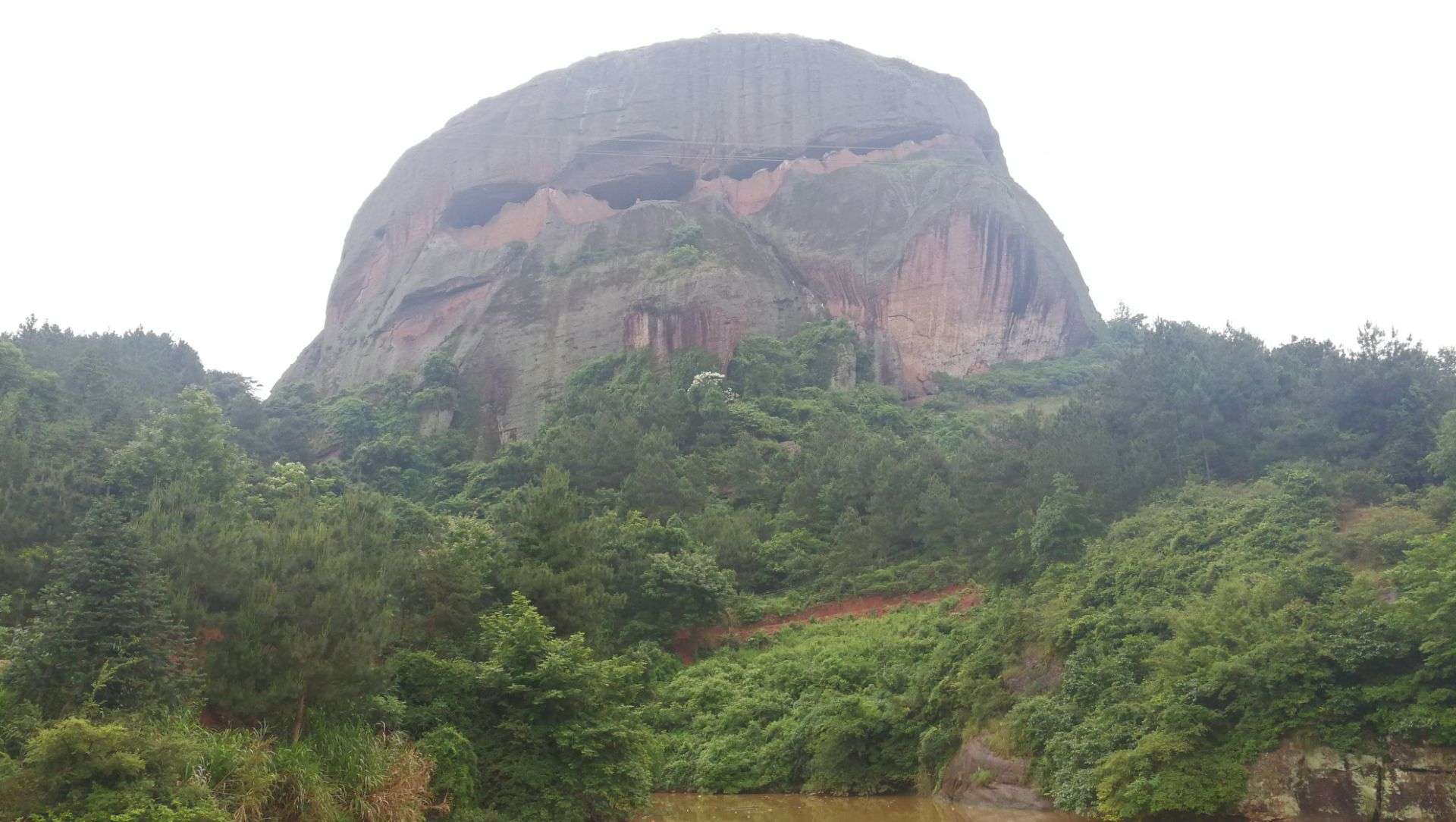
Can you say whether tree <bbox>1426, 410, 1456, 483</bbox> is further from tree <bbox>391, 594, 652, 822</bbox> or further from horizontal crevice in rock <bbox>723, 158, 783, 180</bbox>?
horizontal crevice in rock <bbox>723, 158, 783, 180</bbox>

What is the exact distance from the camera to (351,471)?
46.3m

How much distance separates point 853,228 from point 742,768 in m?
45.1

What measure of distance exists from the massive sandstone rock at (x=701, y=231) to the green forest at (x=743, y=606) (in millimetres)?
16718

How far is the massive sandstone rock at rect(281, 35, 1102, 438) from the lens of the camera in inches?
2211

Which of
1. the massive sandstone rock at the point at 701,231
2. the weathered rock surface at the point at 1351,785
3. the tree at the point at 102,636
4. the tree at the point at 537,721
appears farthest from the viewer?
the massive sandstone rock at the point at 701,231

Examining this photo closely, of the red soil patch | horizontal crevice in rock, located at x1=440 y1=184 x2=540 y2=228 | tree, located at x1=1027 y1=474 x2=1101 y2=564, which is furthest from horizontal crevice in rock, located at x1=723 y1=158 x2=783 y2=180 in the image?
tree, located at x1=1027 y1=474 x2=1101 y2=564

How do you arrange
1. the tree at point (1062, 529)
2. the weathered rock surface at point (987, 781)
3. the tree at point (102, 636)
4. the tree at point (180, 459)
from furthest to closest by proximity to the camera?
the tree at point (180, 459), the tree at point (1062, 529), the weathered rock surface at point (987, 781), the tree at point (102, 636)

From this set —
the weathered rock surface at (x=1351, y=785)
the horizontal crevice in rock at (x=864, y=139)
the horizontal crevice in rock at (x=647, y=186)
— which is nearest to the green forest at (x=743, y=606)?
the weathered rock surface at (x=1351, y=785)

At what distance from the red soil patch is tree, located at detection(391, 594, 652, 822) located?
12.4 metres

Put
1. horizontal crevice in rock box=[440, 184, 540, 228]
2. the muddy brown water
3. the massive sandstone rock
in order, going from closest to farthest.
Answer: the muddy brown water, the massive sandstone rock, horizontal crevice in rock box=[440, 184, 540, 228]

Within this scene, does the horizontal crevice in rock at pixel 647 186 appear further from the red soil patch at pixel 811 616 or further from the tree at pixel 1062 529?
the tree at pixel 1062 529

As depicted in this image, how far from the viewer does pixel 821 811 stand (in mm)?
18719

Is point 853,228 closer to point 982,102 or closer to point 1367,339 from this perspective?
point 982,102

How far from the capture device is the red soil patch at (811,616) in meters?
28.5
